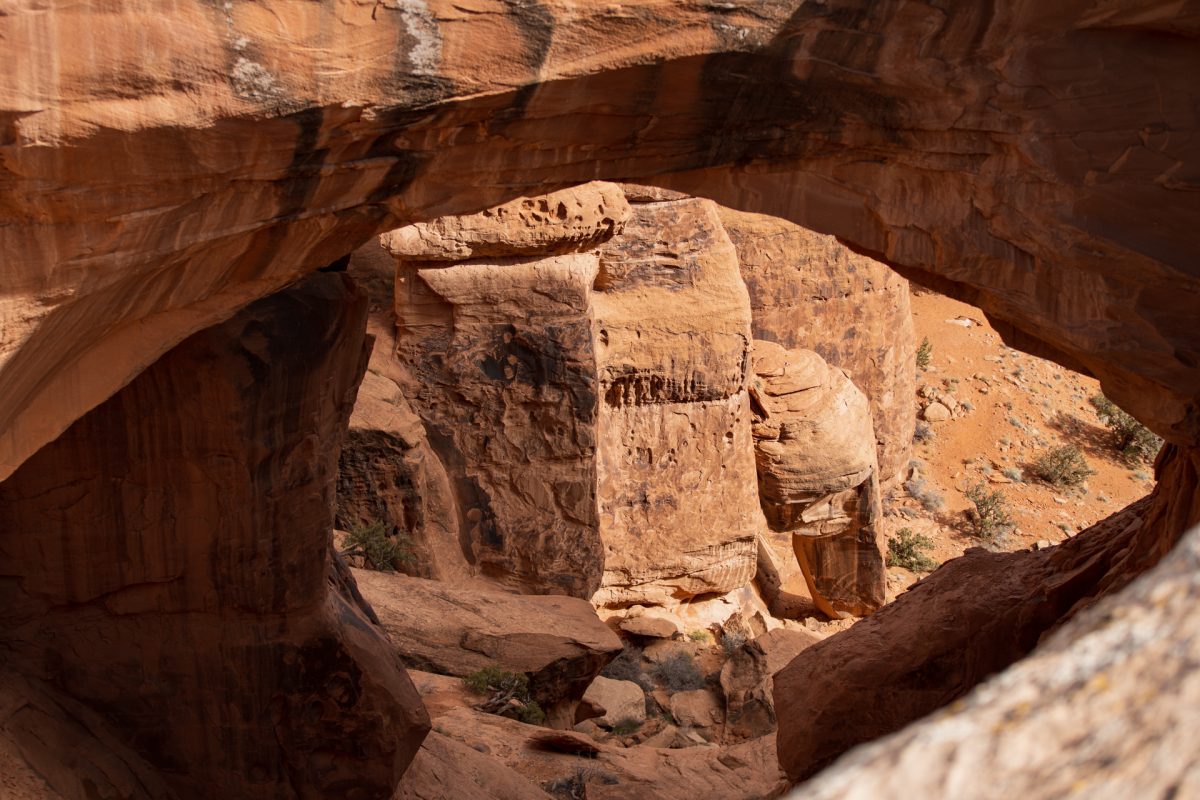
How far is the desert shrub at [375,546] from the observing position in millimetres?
9867

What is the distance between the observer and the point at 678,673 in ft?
38.0

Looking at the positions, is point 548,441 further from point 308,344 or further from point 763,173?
point 763,173

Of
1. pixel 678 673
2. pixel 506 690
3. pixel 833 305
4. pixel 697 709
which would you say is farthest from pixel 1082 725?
pixel 833 305

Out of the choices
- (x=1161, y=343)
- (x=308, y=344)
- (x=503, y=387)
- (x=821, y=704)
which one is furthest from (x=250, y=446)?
(x=503, y=387)

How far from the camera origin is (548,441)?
35.6 feet

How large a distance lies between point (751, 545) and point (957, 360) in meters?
11.1

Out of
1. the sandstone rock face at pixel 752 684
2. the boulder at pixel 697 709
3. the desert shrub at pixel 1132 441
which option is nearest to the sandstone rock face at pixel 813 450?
the sandstone rock face at pixel 752 684

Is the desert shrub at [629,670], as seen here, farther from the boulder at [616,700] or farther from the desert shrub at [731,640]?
the desert shrub at [731,640]

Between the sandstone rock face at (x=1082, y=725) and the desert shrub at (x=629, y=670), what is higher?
the sandstone rock face at (x=1082, y=725)

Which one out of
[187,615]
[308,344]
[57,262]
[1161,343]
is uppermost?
[57,262]

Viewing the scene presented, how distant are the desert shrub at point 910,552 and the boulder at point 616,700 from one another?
7.94 meters

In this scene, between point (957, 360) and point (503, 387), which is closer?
point (503, 387)

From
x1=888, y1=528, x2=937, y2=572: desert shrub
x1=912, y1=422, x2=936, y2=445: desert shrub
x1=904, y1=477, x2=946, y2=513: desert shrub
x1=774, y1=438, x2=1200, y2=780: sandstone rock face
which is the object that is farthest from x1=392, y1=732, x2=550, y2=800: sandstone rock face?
x1=912, y1=422, x2=936, y2=445: desert shrub

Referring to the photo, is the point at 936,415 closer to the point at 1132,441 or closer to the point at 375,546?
the point at 1132,441
